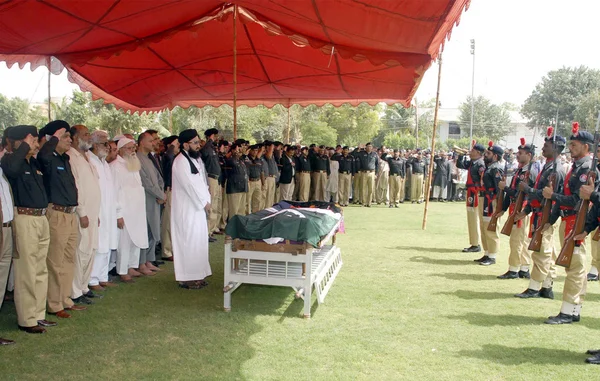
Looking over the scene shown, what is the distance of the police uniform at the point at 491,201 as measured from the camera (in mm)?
8266

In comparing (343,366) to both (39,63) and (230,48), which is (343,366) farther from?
(39,63)

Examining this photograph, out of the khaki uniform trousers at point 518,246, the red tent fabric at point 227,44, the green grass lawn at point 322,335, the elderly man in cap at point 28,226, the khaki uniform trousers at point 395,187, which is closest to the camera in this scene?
the green grass lawn at point 322,335

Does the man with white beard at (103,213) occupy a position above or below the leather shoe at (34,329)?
above

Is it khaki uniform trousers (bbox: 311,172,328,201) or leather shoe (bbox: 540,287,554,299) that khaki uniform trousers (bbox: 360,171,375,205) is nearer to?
khaki uniform trousers (bbox: 311,172,328,201)

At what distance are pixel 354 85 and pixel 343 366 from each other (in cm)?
816

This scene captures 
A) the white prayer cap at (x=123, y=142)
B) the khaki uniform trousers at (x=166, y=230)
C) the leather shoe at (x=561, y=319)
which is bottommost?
the leather shoe at (x=561, y=319)

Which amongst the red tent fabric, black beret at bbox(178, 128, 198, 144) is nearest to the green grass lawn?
black beret at bbox(178, 128, 198, 144)

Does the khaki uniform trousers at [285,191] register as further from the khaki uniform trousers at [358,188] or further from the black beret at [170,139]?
the black beret at [170,139]

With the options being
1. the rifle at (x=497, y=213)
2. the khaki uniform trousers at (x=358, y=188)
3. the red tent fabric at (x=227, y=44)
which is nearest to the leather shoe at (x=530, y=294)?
the rifle at (x=497, y=213)

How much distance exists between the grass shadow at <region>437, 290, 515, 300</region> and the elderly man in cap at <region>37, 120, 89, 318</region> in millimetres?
4394

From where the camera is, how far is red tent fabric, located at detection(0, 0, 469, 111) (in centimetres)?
610

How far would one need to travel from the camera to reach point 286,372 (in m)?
3.95

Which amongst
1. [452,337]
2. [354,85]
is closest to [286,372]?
[452,337]

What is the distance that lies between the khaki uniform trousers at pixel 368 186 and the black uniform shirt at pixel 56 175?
41.7 feet
